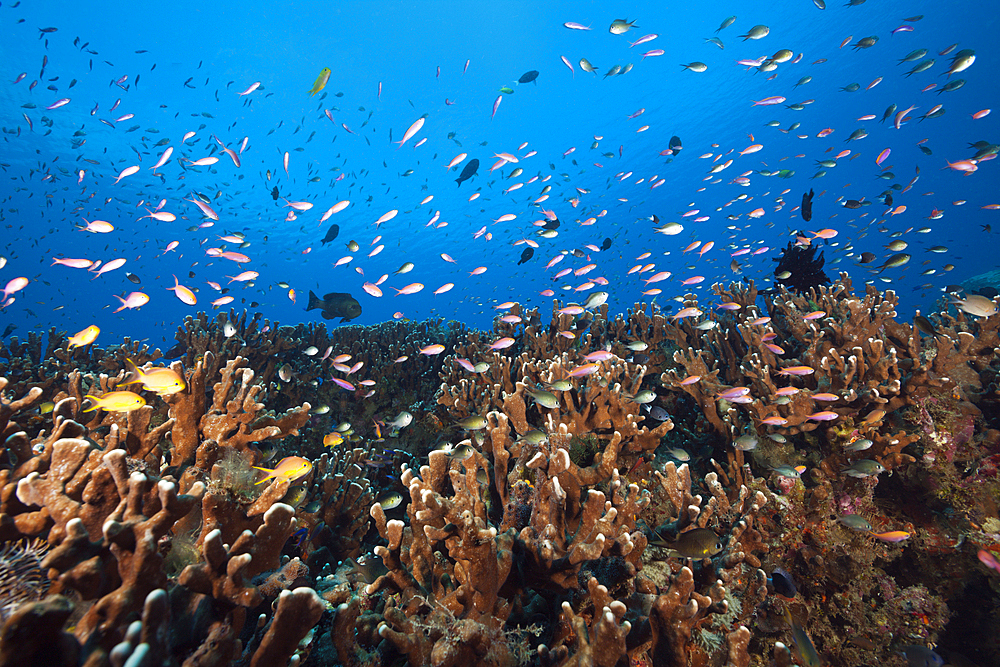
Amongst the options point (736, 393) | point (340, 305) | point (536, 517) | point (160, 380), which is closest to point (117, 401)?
point (160, 380)

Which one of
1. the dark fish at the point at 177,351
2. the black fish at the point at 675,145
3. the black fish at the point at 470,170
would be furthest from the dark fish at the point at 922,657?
the black fish at the point at 675,145

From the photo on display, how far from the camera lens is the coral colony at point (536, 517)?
167 centimetres

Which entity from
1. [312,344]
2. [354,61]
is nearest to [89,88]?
[354,61]

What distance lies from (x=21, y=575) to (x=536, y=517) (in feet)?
8.74

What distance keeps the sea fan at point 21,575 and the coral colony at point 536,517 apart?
1 cm

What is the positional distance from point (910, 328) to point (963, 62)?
26.4ft

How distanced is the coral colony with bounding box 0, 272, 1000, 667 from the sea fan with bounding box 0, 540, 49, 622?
1 cm

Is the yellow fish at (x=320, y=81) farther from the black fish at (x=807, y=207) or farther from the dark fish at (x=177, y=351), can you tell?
the black fish at (x=807, y=207)

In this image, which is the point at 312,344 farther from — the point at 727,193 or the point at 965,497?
the point at 727,193

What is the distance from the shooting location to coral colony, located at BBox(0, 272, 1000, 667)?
5.48 ft

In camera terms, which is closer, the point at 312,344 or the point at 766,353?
the point at 766,353

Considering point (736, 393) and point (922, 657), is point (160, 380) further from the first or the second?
point (922, 657)

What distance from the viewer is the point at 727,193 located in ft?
221

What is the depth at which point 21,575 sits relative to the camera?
4.99 ft
